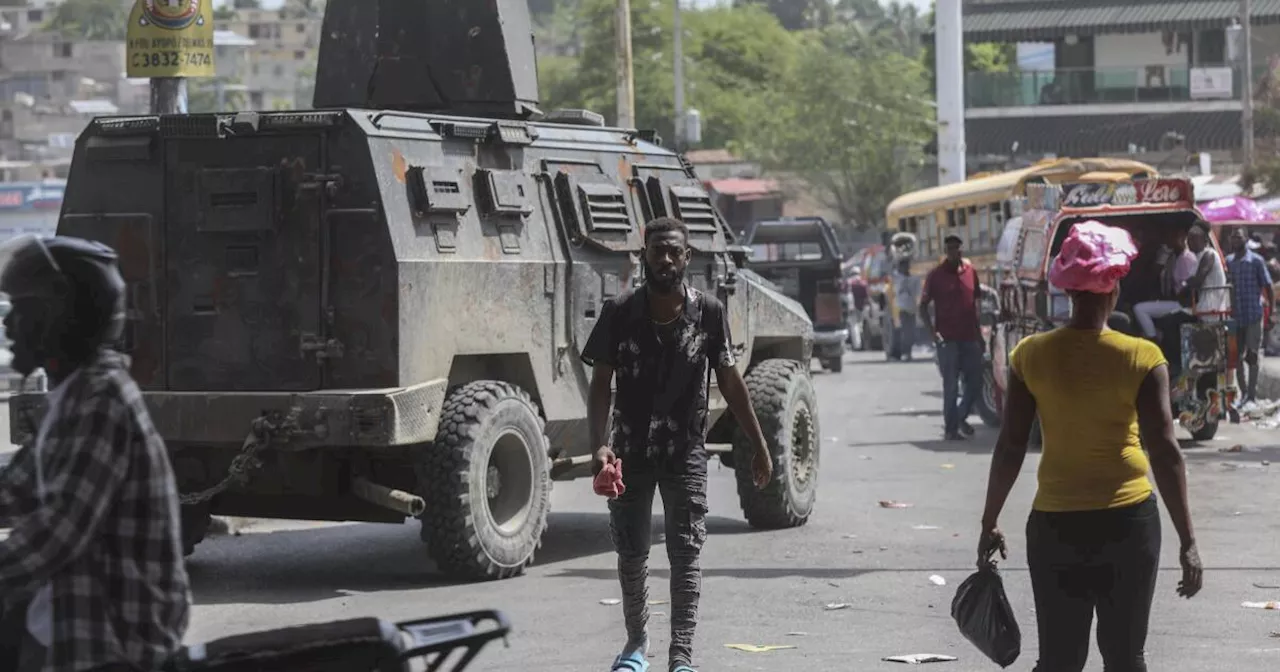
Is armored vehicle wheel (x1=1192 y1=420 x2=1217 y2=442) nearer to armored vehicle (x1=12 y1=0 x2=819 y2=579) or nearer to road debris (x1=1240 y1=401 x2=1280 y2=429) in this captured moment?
road debris (x1=1240 y1=401 x2=1280 y2=429)

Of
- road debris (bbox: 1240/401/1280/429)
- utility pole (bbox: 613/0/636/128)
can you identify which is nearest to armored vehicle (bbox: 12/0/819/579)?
road debris (bbox: 1240/401/1280/429)

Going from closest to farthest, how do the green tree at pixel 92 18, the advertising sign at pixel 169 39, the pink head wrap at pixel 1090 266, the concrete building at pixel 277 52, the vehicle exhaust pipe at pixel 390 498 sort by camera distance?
the pink head wrap at pixel 1090 266, the vehicle exhaust pipe at pixel 390 498, the advertising sign at pixel 169 39, the concrete building at pixel 277 52, the green tree at pixel 92 18

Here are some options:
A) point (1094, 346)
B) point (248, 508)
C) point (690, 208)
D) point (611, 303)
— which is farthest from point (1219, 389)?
point (1094, 346)

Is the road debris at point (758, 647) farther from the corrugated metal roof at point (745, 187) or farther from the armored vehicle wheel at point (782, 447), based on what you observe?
the corrugated metal roof at point (745, 187)

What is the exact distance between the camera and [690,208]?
13672 mm

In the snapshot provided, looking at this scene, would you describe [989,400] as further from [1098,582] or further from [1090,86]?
[1090,86]

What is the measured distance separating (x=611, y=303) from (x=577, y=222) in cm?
413

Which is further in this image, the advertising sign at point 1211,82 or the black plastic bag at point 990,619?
the advertising sign at point 1211,82

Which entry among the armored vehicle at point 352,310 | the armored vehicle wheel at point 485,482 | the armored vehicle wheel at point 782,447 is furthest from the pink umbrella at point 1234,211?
the armored vehicle wheel at point 485,482

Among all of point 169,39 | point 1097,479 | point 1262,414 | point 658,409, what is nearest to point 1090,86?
point 1262,414

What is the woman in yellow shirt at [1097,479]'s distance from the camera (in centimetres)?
626

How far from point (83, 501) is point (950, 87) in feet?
140

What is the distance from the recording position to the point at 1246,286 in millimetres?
21984

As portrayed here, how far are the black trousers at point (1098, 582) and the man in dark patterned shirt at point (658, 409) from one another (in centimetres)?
216
